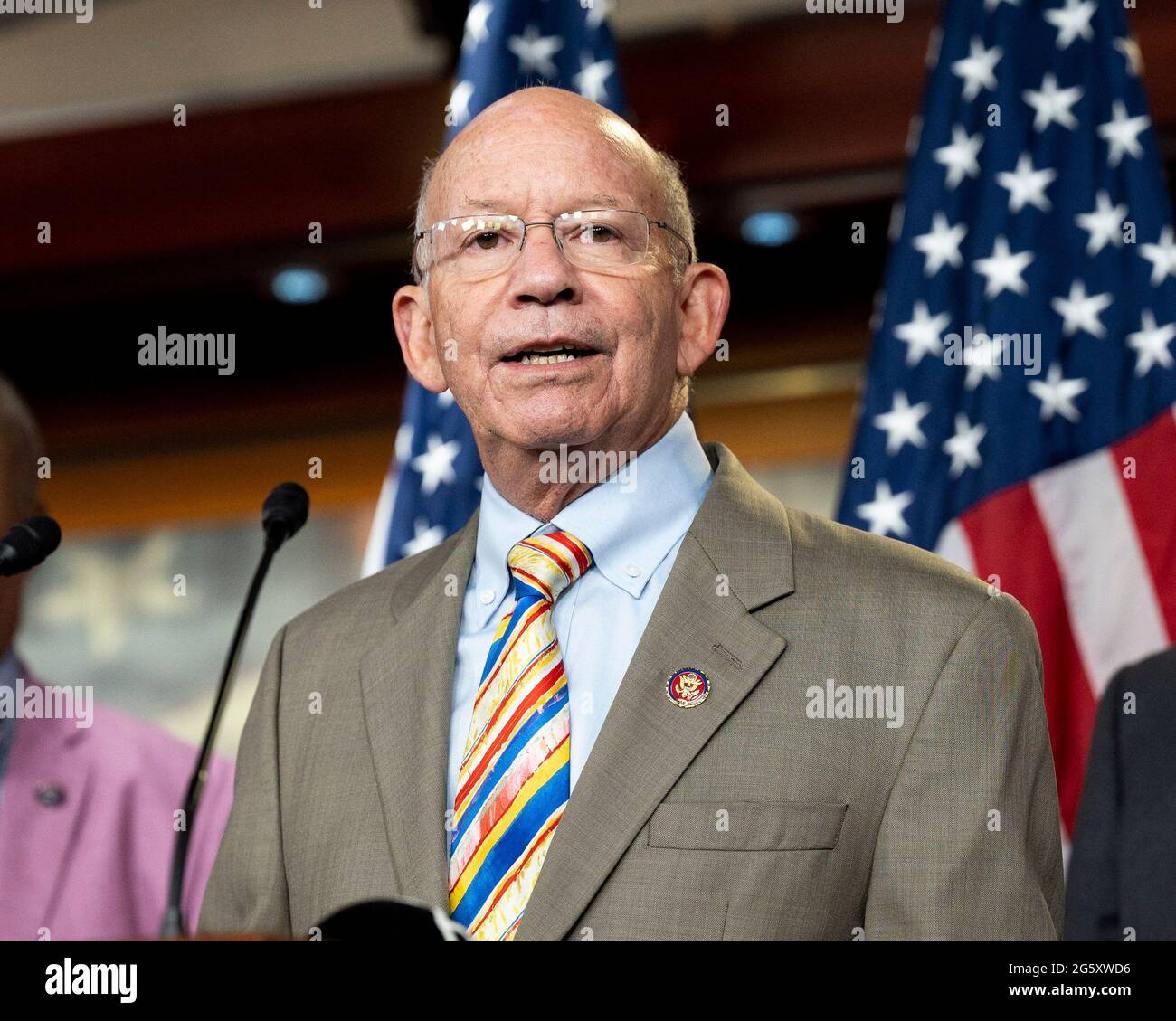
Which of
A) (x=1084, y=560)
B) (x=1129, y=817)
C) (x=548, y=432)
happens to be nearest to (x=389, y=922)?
(x=548, y=432)

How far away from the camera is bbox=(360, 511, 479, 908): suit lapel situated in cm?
160

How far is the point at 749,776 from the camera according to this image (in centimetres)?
156

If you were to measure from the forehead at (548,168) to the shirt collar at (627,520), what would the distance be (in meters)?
0.29

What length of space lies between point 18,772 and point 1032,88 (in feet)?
7.97

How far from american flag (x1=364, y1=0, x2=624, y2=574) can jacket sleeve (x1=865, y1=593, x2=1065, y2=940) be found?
5.38 feet

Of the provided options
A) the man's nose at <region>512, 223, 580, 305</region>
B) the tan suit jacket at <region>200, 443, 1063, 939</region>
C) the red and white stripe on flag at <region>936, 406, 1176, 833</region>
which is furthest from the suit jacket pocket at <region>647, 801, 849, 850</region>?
the red and white stripe on flag at <region>936, 406, 1176, 833</region>

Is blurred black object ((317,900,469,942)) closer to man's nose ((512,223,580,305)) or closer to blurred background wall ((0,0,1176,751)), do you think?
man's nose ((512,223,580,305))

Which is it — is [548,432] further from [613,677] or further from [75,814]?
[75,814]

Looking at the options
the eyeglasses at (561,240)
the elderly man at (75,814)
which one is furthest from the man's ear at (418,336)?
the elderly man at (75,814)

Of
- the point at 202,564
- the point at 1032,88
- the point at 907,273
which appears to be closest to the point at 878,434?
the point at 907,273

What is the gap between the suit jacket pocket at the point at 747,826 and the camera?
1531 mm

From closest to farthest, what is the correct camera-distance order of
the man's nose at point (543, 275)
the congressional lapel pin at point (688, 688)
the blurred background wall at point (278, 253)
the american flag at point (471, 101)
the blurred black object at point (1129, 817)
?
the congressional lapel pin at point (688, 688), the man's nose at point (543, 275), the blurred black object at point (1129, 817), the american flag at point (471, 101), the blurred background wall at point (278, 253)

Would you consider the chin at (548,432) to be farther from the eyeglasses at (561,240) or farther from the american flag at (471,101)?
the american flag at (471,101)
